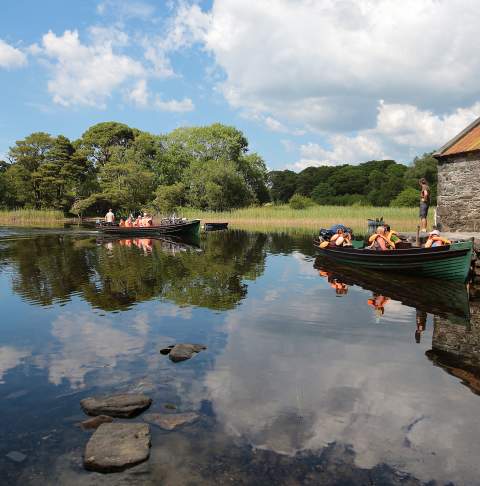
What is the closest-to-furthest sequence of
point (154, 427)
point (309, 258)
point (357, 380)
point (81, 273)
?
1. point (154, 427)
2. point (357, 380)
3. point (81, 273)
4. point (309, 258)

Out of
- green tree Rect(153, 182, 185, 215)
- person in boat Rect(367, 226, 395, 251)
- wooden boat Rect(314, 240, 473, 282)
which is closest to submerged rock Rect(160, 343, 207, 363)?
wooden boat Rect(314, 240, 473, 282)

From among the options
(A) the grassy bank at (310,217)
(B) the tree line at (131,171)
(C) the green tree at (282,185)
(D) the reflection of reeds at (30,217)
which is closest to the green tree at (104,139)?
(B) the tree line at (131,171)

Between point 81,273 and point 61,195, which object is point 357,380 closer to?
point 81,273

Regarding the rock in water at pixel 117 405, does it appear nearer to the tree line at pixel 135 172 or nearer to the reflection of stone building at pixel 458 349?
the reflection of stone building at pixel 458 349

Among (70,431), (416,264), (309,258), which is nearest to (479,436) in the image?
(70,431)

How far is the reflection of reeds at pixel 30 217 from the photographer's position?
55125 mm

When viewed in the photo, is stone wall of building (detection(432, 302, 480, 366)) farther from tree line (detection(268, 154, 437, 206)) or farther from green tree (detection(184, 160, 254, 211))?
tree line (detection(268, 154, 437, 206))

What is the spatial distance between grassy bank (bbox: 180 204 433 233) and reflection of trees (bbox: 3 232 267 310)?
18217 mm

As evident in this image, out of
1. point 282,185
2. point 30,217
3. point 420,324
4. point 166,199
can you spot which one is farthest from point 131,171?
point 282,185

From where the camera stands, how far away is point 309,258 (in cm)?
2302

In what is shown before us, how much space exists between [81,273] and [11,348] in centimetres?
891

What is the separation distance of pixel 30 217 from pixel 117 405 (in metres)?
55.5

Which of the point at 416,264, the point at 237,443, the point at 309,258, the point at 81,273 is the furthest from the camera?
the point at 309,258

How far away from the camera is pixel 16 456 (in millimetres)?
5027
